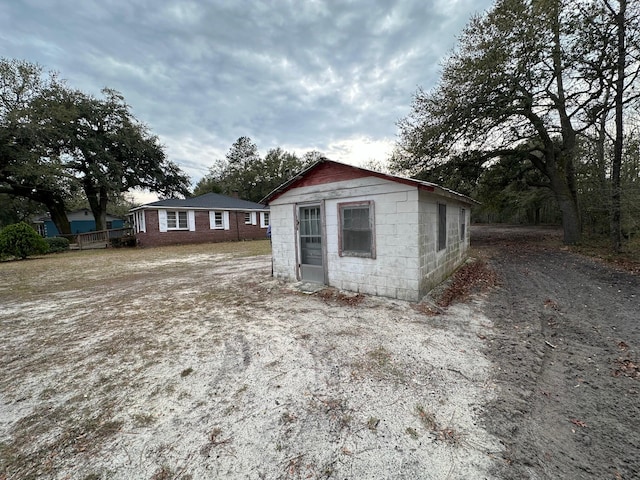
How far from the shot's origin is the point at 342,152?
28.3 meters

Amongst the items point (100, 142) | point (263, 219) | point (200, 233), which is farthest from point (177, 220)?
point (100, 142)

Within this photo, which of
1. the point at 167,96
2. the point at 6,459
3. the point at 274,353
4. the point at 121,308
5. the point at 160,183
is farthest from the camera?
the point at 160,183

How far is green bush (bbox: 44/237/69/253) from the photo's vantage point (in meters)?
15.5

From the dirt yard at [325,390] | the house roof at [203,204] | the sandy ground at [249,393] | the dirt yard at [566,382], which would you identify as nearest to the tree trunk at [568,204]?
the dirt yard at [566,382]

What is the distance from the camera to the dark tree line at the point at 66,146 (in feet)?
54.1

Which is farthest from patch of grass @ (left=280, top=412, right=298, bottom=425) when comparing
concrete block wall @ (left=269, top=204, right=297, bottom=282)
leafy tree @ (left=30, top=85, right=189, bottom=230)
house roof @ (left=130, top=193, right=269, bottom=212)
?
leafy tree @ (left=30, top=85, right=189, bottom=230)

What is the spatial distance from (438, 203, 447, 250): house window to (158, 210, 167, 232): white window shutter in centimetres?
1757

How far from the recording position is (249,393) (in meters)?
2.43

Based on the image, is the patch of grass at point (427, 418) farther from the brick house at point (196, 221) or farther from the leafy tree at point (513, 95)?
the brick house at point (196, 221)

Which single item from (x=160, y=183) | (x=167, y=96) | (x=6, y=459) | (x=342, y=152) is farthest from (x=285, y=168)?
(x=6, y=459)

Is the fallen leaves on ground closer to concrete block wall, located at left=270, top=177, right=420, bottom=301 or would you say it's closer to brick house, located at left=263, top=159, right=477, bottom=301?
brick house, located at left=263, top=159, right=477, bottom=301

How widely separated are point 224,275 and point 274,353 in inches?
213

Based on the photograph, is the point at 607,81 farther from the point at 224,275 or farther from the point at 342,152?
the point at 342,152

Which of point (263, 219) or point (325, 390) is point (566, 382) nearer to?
point (325, 390)
